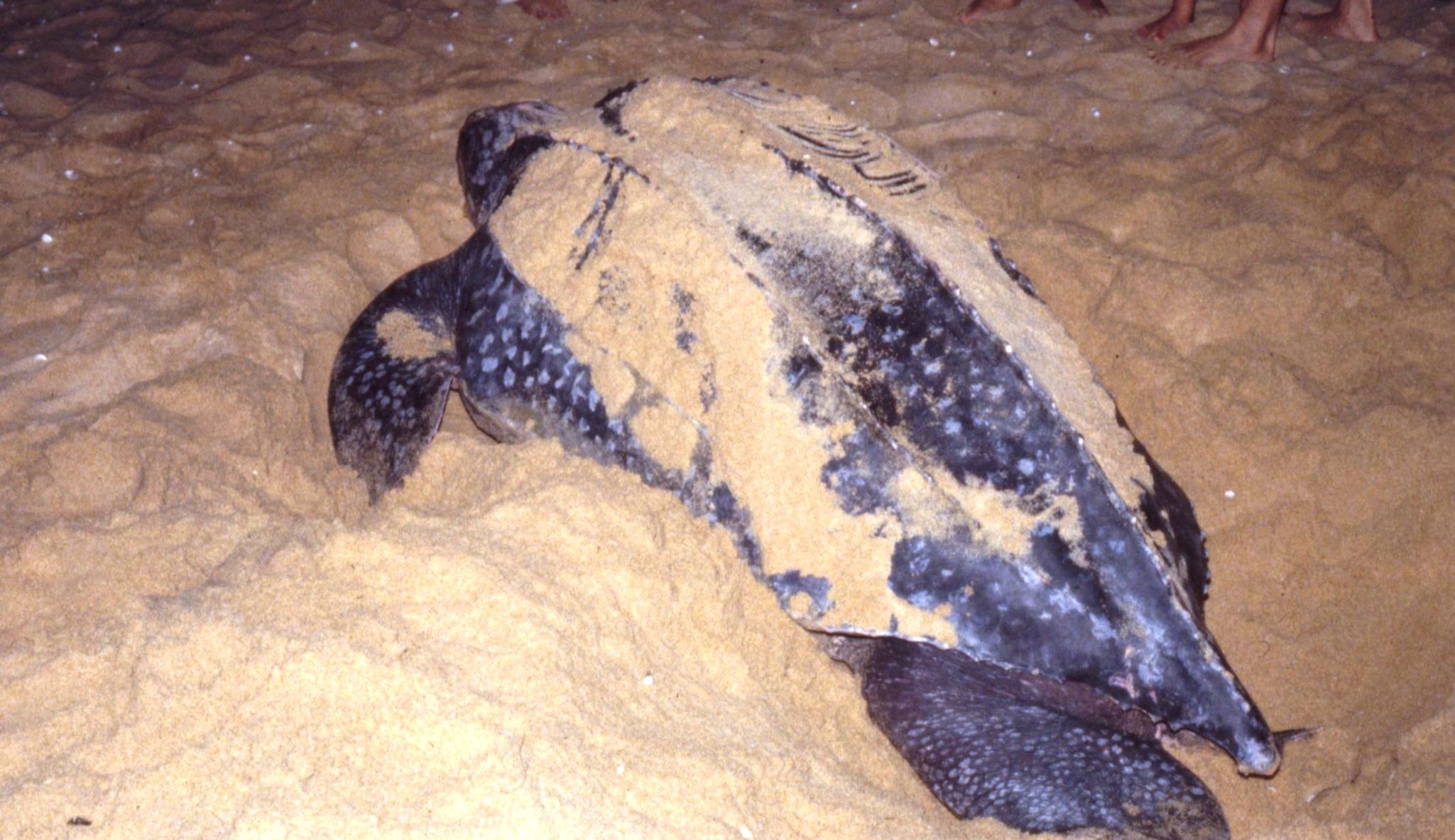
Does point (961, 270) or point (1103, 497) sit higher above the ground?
point (961, 270)

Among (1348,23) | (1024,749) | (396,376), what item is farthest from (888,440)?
(1348,23)

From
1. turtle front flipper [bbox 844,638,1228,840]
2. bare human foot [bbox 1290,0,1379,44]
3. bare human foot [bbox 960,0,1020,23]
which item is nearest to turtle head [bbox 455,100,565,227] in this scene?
turtle front flipper [bbox 844,638,1228,840]

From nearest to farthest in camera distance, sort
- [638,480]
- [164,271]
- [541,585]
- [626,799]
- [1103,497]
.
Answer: [626,799] < [541,585] < [1103,497] < [638,480] < [164,271]

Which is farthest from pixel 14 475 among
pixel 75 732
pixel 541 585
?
pixel 541 585

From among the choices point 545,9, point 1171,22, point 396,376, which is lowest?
point 396,376

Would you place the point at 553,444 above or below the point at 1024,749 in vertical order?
above

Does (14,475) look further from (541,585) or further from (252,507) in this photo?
(541,585)

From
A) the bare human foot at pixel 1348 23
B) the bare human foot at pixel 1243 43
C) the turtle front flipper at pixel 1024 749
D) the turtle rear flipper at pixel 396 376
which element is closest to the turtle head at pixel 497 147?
the turtle rear flipper at pixel 396 376

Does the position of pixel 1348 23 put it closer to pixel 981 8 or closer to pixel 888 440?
pixel 981 8
